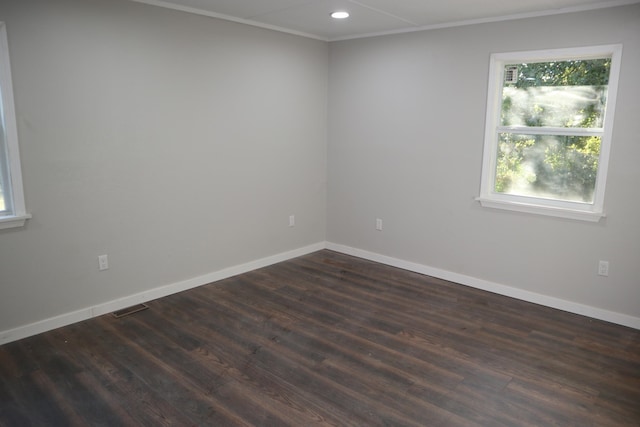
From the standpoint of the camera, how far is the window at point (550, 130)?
3.33 m

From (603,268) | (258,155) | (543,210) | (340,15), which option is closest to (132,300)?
(258,155)

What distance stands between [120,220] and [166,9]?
170 cm

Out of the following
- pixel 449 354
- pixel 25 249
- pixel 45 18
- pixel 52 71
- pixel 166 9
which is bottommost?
pixel 449 354

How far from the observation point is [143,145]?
3.52m

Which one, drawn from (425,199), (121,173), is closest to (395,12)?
(425,199)

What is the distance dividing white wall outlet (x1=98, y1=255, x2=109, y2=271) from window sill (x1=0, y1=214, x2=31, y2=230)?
591mm

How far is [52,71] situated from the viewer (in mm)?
2984

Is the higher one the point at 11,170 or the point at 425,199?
the point at 11,170

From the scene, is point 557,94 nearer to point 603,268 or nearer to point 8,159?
point 603,268

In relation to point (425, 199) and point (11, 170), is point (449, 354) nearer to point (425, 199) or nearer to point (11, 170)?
point (425, 199)

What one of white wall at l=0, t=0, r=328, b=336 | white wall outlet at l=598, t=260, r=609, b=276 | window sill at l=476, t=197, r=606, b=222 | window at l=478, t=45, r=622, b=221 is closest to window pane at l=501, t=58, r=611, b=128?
window at l=478, t=45, r=622, b=221

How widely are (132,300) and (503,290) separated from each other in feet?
10.4

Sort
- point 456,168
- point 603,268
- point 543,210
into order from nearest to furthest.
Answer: point 603,268 < point 543,210 < point 456,168

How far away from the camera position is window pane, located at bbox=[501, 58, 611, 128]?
11.0 feet
